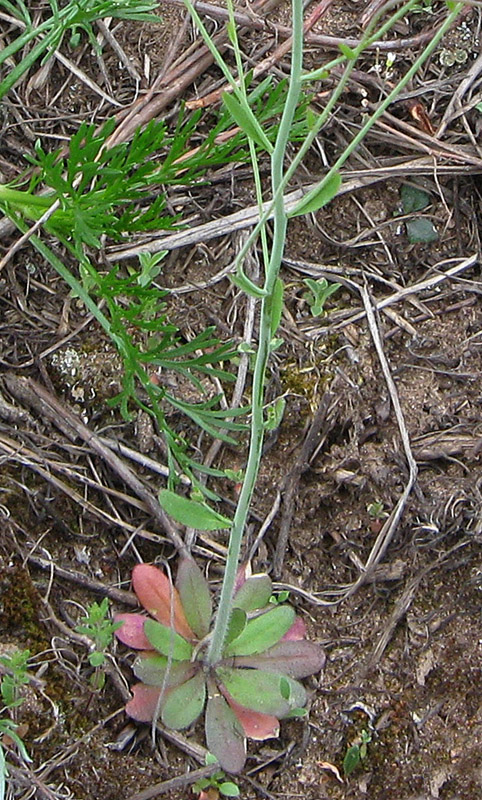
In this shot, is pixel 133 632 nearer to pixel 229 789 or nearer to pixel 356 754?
pixel 229 789

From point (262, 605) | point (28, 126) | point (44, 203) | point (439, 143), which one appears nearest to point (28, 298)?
point (44, 203)

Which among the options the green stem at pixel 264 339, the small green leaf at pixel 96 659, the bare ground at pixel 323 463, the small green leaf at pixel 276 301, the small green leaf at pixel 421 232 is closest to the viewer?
the green stem at pixel 264 339

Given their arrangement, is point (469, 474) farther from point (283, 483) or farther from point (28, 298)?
point (28, 298)

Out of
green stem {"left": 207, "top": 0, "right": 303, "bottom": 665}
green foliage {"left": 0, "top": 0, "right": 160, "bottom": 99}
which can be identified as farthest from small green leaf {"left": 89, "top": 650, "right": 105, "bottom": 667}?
green foliage {"left": 0, "top": 0, "right": 160, "bottom": 99}

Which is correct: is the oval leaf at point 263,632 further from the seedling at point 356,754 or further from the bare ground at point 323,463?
the seedling at point 356,754

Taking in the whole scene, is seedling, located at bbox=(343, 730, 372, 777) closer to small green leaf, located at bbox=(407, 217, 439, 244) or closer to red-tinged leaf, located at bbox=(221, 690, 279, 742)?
red-tinged leaf, located at bbox=(221, 690, 279, 742)

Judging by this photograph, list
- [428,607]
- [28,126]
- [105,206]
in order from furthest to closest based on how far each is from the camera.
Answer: [28,126], [428,607], [105,206]

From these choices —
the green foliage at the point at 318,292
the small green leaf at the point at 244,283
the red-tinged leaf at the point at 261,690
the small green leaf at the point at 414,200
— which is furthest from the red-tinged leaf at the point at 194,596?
Result: the small green leaf at the point at 414,200
